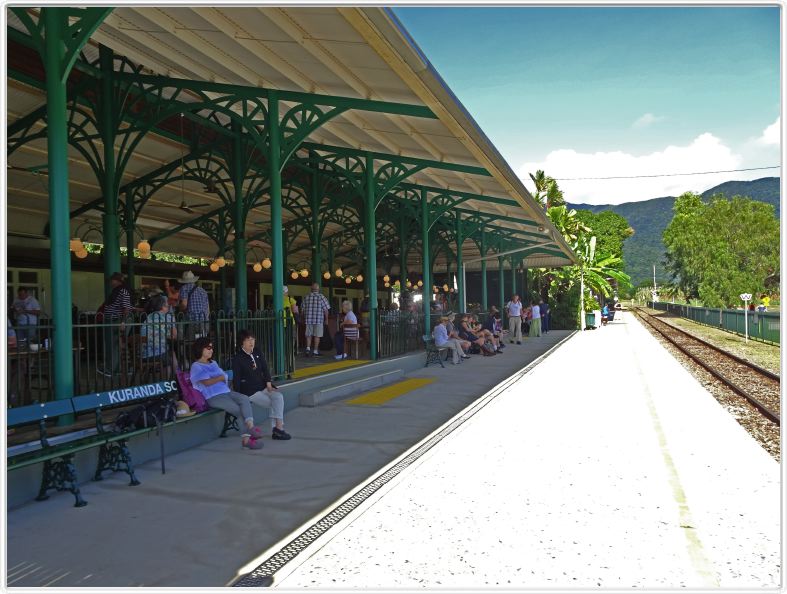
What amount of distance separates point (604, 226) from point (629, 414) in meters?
81.3

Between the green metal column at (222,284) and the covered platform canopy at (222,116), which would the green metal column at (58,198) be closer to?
the covered platform canopy at (222,116)

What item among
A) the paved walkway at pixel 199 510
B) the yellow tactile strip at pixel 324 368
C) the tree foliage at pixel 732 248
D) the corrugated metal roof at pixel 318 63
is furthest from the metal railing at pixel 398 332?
the tree foliage at pixel 732 248

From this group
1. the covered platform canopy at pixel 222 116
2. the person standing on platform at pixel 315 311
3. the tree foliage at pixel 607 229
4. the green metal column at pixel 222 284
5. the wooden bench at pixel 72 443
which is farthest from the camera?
the tree foliage at pixel 607 229

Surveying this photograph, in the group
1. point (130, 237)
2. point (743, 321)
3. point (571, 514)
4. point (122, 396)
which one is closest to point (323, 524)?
point (571, 514)

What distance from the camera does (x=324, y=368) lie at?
35.1 ft

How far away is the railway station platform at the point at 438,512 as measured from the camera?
134 inches

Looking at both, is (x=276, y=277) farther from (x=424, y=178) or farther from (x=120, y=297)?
(x=424, y=178)

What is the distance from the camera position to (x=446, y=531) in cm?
400

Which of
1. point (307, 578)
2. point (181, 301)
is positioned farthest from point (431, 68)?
point (181, 301)

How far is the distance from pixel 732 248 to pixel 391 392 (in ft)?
148

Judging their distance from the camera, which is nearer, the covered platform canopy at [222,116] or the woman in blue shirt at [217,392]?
the covered platform canopy at [222,116]

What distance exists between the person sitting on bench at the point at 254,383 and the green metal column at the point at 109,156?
4260 millimetres

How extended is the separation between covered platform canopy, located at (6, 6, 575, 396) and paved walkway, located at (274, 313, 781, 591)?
3475 millimetres

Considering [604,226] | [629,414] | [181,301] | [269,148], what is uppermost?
[604,226]
